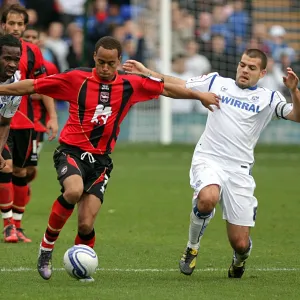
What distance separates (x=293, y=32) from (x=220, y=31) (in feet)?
7.01

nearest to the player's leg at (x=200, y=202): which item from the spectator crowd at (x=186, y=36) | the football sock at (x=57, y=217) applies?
the football sock at (x=57, y=217)

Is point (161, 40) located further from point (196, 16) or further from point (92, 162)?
point (92, 162)

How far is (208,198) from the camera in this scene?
343 inches

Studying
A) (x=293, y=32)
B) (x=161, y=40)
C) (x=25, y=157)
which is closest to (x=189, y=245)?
(x=25, y=157)

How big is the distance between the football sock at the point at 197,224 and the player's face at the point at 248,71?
1.34 meters

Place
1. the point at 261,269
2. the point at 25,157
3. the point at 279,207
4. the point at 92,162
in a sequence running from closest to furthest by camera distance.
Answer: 1. the point at 92,162
2. the point at 261,269
3. the point at 25,157
4. the point at 279,207

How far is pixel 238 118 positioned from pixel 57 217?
2.00 metres

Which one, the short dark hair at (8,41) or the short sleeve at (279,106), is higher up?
the short dark hair at (8,41)

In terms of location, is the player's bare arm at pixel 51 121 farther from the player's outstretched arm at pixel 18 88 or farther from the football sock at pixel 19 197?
the player's outstretched arm at pixel 18 88

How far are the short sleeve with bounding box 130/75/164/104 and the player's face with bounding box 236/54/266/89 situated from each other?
2.89ft

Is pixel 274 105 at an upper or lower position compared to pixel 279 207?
upper

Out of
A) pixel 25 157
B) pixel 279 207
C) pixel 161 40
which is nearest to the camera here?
pixel 25 157

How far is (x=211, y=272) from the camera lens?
363 inches

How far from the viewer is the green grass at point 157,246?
809 cm
